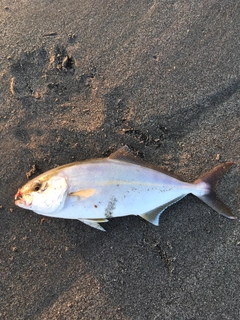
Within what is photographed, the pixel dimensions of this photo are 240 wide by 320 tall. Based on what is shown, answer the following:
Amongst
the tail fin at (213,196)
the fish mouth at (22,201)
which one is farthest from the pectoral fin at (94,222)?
the tail fin at (213,196)

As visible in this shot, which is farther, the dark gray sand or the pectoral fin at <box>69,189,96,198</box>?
the dark gray sand

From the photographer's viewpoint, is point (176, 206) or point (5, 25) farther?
point (5, 25)

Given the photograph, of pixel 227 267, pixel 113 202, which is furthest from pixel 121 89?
pixel 227 267

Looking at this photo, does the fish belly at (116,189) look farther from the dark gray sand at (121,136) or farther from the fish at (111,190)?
the dark gray sand at (121,136)

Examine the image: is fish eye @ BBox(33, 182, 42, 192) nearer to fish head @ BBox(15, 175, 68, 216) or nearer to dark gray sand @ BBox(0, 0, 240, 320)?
fish head @ BBox(15, 175, 68, 216)

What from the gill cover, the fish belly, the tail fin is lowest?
the tail fin

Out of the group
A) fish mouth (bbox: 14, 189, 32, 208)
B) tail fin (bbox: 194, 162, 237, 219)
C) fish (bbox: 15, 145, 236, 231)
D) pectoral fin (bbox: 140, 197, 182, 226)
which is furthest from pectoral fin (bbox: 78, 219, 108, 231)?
tail fin (bbox: 194, 162, 237, 219)

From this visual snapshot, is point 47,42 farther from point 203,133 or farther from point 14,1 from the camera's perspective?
point 203,133
